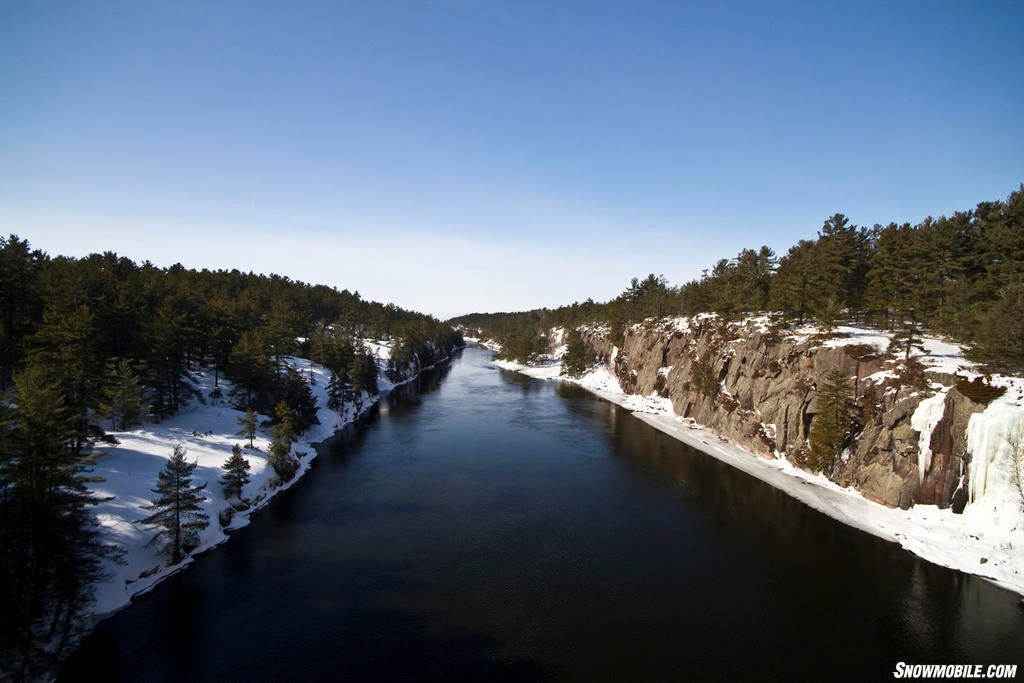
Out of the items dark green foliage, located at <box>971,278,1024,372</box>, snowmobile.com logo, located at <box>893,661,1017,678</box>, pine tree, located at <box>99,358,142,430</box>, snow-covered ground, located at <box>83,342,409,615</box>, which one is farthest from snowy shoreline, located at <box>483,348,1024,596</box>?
pine tree, located at <box>99,358,142,430</box>

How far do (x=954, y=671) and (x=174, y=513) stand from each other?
4638 cm

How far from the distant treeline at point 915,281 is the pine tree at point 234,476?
6365cm

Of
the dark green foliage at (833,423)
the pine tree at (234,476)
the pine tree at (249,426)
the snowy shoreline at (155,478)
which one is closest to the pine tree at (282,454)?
the snowy shoreline at (155,478)

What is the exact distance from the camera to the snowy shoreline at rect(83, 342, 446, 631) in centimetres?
2798

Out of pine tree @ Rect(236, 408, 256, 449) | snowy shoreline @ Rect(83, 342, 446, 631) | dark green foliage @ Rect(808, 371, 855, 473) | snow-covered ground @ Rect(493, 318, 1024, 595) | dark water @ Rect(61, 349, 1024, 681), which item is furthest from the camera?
pine tree @ Rect(236, 408, 256, 449)

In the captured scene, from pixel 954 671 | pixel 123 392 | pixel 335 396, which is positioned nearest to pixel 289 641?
pixel 123 392

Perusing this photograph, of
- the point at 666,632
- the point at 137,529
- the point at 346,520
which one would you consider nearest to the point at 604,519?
the point at 666,632

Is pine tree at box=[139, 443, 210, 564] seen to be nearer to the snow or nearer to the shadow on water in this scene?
the shadow on water

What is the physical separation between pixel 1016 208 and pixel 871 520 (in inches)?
1721

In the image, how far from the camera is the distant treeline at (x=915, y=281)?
136 feet

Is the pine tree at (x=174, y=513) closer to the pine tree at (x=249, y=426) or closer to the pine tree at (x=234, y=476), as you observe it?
the pine tree at (x=234, y=476)

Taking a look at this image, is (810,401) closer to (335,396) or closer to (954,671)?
(954,671)

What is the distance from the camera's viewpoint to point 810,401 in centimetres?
5175

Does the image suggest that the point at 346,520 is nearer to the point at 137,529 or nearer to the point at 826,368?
the point at 137,529
